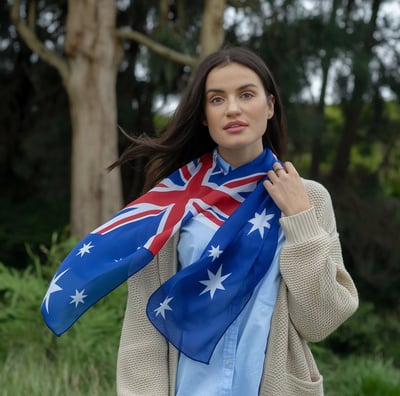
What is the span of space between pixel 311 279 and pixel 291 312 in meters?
0.14

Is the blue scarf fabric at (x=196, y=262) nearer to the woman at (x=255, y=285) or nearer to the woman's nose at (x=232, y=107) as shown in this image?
the woman at (x=255, y=285)

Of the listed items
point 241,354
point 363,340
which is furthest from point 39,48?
point 241,354

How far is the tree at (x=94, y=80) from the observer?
9.43 metres

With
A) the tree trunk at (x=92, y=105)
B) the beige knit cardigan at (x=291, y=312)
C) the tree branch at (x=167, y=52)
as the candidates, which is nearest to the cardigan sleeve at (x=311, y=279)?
the beige knit cardigan at (x=291, y=312)

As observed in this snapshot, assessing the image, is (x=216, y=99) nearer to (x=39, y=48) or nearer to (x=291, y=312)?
(x=291, y=312)

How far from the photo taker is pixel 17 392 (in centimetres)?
471

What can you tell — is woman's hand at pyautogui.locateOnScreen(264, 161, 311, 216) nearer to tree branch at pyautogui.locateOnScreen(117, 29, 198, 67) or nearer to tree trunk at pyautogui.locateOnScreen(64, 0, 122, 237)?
tree branch at pyautogui.locateOnScreen(117, 29, 198, 67)

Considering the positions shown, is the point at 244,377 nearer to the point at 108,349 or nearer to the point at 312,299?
the point at 312,299

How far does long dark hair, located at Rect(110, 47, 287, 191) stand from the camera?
99.1 inches

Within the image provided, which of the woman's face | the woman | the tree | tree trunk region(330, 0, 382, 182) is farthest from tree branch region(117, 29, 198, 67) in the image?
the woman's face

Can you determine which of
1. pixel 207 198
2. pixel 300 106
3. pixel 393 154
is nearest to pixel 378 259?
pixel 300 106

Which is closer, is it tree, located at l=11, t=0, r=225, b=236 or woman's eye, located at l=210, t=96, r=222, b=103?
woman's eye, located at l=210, t=96, r=222, b=103

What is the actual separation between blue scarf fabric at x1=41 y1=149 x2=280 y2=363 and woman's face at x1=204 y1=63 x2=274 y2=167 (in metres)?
0.11

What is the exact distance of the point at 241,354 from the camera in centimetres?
236
